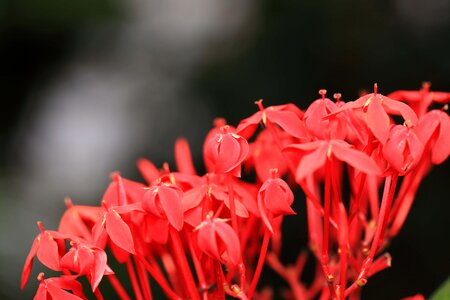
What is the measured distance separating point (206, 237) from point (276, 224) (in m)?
0.16

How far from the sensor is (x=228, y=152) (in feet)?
2.26

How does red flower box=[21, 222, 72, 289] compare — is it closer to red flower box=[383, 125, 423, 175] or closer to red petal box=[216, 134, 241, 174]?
red petal box=[216, 134, 241, 174]

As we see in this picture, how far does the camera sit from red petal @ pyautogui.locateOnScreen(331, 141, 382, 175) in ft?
1.95

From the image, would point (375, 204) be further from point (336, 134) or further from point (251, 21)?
point (251, 21)

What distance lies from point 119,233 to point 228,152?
13 centimetres

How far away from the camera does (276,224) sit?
0.77 metres

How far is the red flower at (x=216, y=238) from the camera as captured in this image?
0.62m

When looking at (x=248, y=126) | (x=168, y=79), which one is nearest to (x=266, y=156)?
(x=248, y=126)

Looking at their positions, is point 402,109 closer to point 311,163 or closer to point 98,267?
point 311,163

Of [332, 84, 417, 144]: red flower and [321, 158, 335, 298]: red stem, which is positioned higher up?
[332, 84, 417, 144]: red flower

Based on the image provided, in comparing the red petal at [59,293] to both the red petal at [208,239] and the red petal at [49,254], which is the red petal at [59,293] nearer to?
the red petal at [49,254]

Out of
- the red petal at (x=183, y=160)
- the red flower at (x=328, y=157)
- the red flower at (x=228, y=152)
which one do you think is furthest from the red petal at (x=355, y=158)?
the red petal at (x=183, y=160)

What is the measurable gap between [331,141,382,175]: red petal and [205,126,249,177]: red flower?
103 millimetres

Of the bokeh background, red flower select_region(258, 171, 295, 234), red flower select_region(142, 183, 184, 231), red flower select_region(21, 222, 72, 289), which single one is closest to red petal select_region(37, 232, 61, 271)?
red flower select_region(21, 222, 72, 289)
